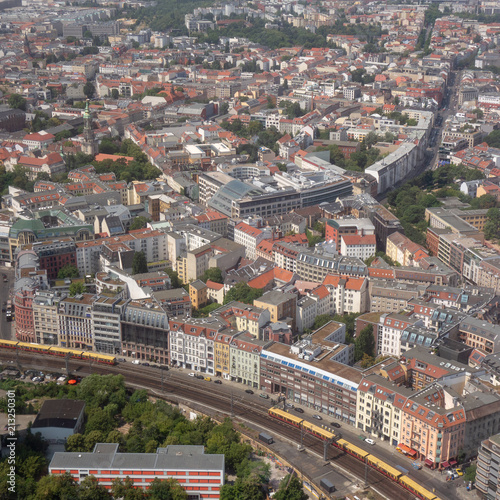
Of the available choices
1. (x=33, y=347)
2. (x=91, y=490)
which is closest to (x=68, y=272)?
(x=33, y=347)

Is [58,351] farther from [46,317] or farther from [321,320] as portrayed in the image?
[321,320]

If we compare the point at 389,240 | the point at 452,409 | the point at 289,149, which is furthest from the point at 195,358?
the point at 289,149

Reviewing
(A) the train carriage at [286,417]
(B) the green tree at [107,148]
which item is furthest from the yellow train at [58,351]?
(B) the green tree at [107,148]

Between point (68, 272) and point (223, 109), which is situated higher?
point (68, 272)

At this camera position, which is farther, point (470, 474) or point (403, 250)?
point (403, 250)

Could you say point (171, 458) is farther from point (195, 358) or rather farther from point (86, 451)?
Answer: point (195, 358)

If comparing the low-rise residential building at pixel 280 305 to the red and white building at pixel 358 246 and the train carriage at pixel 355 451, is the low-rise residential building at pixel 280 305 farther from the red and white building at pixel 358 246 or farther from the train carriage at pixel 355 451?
the train carriage at pixel 355 451

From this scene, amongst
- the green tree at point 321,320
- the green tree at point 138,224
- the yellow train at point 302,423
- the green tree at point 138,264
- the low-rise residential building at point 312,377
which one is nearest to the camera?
the yellow train at point 302,423
